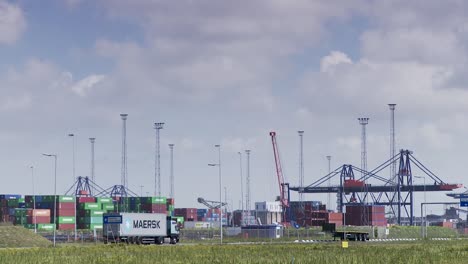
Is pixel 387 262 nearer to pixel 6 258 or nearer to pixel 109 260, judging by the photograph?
pixel 109 260

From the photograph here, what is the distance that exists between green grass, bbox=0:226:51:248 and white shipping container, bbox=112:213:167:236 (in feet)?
35.9

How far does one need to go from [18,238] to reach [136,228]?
15.9 metres

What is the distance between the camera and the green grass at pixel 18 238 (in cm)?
9229

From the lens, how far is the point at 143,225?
105688mm

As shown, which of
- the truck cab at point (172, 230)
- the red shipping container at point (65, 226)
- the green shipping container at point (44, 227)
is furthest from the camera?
the red shipping container at point (65, 226)

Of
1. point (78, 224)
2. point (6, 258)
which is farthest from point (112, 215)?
Answer: point (78, 224)


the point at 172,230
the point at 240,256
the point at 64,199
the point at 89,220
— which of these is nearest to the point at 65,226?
the point at 89,220

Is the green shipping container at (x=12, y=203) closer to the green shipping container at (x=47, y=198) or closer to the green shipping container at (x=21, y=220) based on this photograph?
the green shipping container at (x=47, y=198)

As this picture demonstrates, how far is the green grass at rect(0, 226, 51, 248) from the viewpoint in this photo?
9229cm

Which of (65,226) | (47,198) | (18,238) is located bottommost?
(65,226)

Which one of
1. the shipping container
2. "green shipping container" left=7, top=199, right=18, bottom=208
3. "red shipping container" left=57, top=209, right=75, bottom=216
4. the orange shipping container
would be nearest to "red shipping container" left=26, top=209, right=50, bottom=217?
the orange shipping container

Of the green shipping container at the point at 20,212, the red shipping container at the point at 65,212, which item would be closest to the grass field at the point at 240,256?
the green shipping container at the point at 20,212

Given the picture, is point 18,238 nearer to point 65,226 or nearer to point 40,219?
point 40,219

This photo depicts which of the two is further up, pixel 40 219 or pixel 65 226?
pixel 40 219
